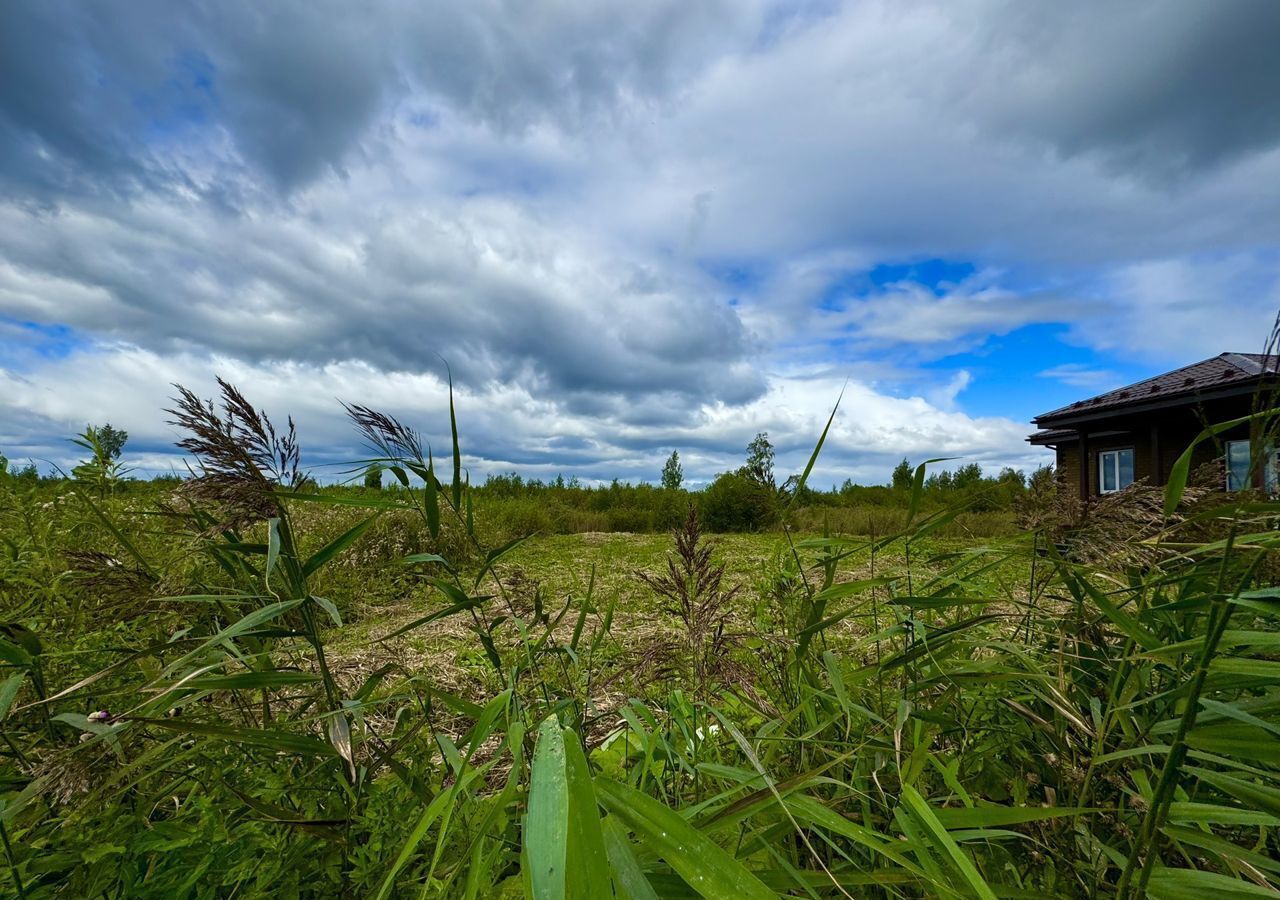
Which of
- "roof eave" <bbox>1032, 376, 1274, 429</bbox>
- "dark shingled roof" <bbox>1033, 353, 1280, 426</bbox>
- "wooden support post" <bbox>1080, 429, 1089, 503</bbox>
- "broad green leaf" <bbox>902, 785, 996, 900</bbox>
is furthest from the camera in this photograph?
"wooden support post" <bbox>1080, 429, 1089, 503</bbox>

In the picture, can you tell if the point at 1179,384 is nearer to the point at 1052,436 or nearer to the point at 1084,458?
the point at 1084,458

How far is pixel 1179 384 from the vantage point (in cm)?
1374

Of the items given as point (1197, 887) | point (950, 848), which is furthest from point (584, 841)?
point (1197, 887)

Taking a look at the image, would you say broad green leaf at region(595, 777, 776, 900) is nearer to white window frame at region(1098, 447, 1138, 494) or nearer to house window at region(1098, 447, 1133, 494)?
house window at region(1098, 447, 1133, 494)

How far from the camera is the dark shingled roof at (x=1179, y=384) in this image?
11575 millimetres

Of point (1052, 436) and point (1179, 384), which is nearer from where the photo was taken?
point (1179, 384)

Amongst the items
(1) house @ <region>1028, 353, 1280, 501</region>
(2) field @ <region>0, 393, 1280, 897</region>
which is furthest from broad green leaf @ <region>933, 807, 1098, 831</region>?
(1) house @ <region>1028, 353, 1280, 501</region>

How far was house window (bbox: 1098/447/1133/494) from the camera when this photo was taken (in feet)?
51.8

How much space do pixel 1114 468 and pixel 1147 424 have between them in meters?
2.40

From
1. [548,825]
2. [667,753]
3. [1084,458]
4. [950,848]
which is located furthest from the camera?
[1084,458]

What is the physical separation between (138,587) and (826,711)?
1.39m

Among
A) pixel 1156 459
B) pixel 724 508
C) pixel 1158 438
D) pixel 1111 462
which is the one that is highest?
pixel 1158 438

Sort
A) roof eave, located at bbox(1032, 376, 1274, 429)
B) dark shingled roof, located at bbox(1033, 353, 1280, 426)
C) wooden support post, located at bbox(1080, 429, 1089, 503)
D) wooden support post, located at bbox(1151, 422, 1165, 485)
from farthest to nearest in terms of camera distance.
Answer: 1. wooden support post, located at bbox(1080, 429, 1089, 503)
2. wooden support post, located at bbox(1151, 422, 1165, 485)
3. dark shingled roof, located at bbox(1033, 353, 1280, 426)
4. roof eave, located at bbox(1032, 376, 1274, 429)

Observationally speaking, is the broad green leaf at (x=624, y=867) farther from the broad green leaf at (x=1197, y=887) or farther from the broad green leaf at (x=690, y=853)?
the broad green leaf at (x=1197, y=887)
